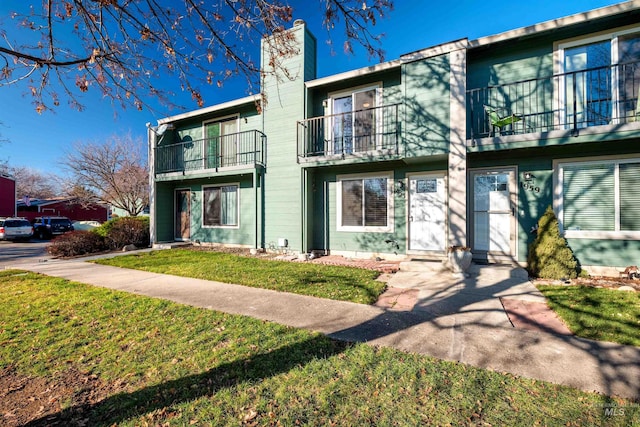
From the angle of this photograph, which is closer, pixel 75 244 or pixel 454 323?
pixel 454 323

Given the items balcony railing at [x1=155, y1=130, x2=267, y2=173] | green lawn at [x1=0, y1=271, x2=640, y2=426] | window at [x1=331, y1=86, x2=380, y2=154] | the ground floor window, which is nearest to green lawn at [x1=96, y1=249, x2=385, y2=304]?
green lawn at [x1=0, y1=271, x2=640, y2=426]

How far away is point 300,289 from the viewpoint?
5.40m

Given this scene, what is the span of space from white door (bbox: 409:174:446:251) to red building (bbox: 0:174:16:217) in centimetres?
3389

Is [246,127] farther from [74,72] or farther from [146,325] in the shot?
[146,325]

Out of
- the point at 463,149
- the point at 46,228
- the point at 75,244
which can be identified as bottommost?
the point at 75,244

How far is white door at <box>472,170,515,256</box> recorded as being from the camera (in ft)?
23.3

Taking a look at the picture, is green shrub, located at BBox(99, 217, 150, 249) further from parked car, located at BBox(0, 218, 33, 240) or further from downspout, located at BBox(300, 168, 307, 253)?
parked car, located at BBox(0, 218, 33, 240)

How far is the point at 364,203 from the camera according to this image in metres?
8.81

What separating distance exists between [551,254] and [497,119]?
10.7 feet

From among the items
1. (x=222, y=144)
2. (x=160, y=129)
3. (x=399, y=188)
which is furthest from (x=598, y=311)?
(x=160, y=129)

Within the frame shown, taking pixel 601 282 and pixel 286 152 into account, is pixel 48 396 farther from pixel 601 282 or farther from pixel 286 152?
pixel 601 282

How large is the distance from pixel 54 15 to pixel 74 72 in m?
0.69

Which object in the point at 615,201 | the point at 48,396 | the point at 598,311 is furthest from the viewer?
the point at 615,201

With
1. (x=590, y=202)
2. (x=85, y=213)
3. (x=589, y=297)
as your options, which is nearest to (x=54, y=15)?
(x=589, y=297)
